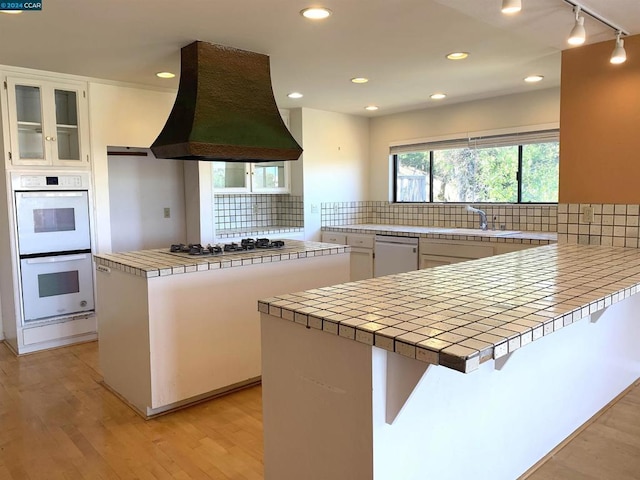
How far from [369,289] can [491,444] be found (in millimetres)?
783

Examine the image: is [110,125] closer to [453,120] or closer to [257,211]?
[257,211]

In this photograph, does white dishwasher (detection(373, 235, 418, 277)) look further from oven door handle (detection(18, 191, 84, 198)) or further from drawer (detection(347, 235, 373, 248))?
oven door handle (detection(18, 191, 84, 198))

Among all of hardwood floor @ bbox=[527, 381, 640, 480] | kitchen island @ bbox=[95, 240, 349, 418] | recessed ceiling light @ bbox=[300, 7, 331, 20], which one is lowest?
hardwood floor @ bbox=[527, 381, 640, 480]

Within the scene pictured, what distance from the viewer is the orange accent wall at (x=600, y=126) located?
9.82 feet

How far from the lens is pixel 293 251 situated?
330 centimetres

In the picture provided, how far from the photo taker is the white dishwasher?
4.85 m

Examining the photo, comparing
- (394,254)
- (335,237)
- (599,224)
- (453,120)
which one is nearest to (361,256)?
(335,237)

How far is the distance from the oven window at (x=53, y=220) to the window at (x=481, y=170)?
3.62 meters

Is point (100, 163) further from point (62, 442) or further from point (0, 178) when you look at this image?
point (62, 442)

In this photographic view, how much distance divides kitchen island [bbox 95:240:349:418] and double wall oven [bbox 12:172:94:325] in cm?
106

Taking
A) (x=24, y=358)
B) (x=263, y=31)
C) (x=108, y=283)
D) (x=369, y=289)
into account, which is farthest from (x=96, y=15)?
(x=24, y=358)

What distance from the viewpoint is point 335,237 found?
5.61m

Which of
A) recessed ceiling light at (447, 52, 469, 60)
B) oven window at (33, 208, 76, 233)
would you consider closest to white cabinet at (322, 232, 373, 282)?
recessed ceiling light at (447, 52, 469, 60)

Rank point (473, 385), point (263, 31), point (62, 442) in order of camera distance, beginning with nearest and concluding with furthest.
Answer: point (473, 385) → point (62, 442) → point (263, 31)
